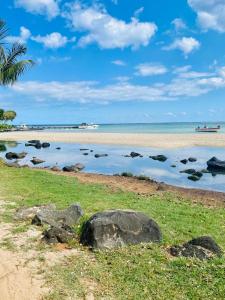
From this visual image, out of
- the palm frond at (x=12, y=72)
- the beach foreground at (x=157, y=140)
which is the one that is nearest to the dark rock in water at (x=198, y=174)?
the palm frond at (x=12, y=72)

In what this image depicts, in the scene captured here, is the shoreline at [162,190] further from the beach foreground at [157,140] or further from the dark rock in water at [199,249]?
the beach foreground at [157,140]

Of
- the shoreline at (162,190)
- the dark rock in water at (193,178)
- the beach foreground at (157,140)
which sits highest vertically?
the beach foreground at (157,140)

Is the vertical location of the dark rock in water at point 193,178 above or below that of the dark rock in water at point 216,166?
below

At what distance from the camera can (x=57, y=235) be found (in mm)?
8164

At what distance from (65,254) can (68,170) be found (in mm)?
17874

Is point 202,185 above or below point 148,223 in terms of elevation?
below

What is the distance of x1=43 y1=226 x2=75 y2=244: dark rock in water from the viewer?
26.6 feet

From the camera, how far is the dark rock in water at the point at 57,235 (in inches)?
319

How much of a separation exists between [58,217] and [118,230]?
2189mm

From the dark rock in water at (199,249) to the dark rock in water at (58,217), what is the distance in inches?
109

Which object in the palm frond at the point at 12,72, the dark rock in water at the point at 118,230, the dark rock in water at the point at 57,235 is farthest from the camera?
the palm frond at the point at 12,72

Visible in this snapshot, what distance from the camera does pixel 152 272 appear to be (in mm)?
6691

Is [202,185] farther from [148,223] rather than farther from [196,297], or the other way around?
[196,297]

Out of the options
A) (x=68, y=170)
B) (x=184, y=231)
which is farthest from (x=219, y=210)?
(x=68, y=170)
